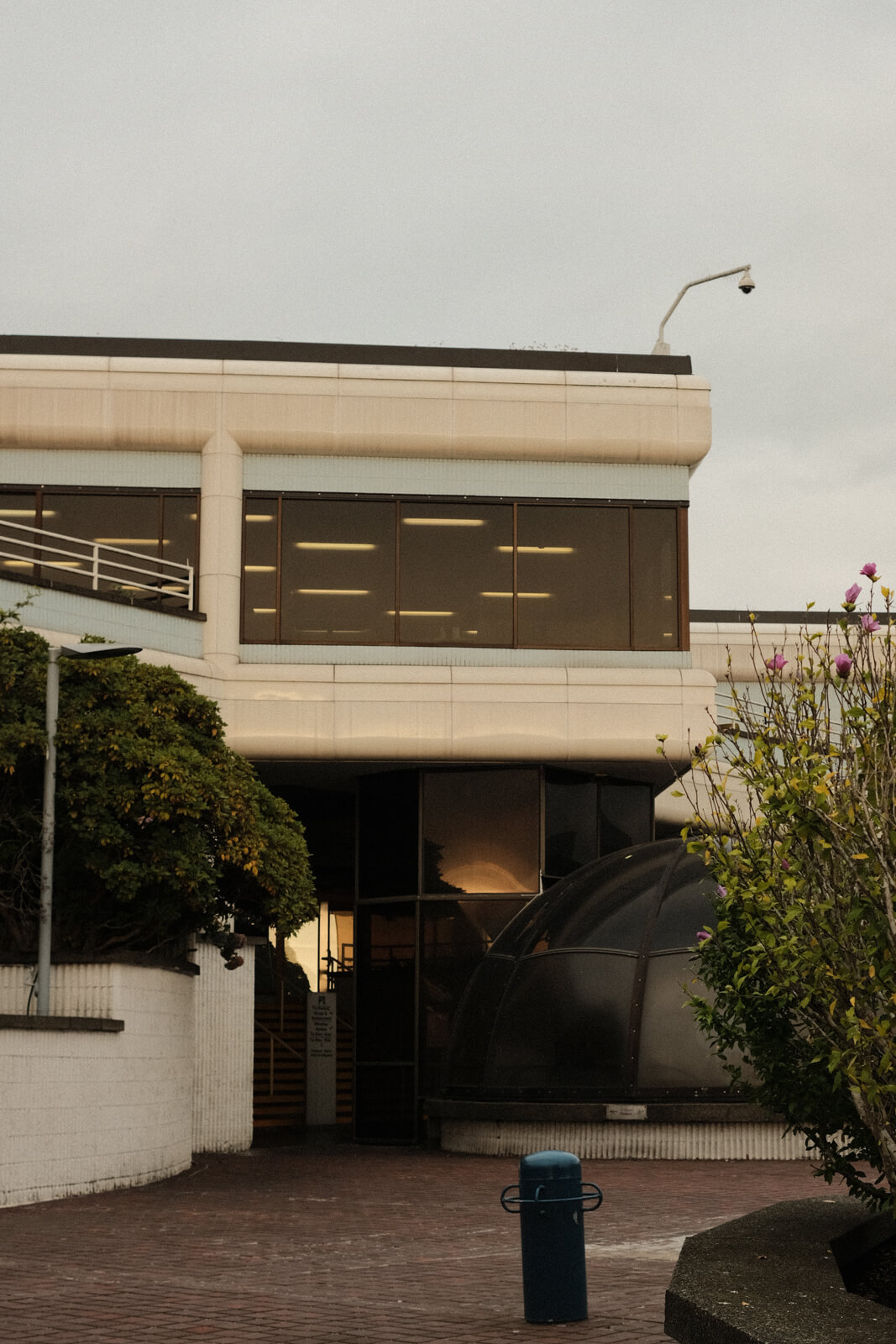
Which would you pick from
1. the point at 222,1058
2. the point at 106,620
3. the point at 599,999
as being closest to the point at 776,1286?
the point at 599,999

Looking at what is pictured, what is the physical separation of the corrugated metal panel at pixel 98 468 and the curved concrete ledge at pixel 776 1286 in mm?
17916

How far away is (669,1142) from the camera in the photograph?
20.4m

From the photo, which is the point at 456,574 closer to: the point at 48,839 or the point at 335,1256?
the point at 48,839

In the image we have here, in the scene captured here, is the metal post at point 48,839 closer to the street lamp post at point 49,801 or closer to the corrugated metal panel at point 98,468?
the street lamp post at point 49,801

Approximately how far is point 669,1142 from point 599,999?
80.1 inches

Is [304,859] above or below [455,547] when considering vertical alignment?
below

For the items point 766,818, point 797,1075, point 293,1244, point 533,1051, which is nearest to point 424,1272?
point 293,1244

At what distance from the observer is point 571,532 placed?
2653 centimetres

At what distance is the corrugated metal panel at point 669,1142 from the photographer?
20.3 metres

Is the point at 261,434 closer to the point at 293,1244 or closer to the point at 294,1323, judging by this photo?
the point at 293,1244

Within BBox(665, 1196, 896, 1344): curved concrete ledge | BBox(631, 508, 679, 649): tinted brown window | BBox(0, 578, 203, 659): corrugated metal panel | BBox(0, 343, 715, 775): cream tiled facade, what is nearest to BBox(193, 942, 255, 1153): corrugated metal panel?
BBox(0, 343, 715, 775): cream tiled facade

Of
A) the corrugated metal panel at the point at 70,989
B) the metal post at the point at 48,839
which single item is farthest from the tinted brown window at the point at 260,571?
the corrugated metal panel at the point at 70,989

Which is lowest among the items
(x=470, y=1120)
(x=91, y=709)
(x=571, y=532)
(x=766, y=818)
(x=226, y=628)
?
(x=470, y=1120)

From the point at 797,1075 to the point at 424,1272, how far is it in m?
2.95
